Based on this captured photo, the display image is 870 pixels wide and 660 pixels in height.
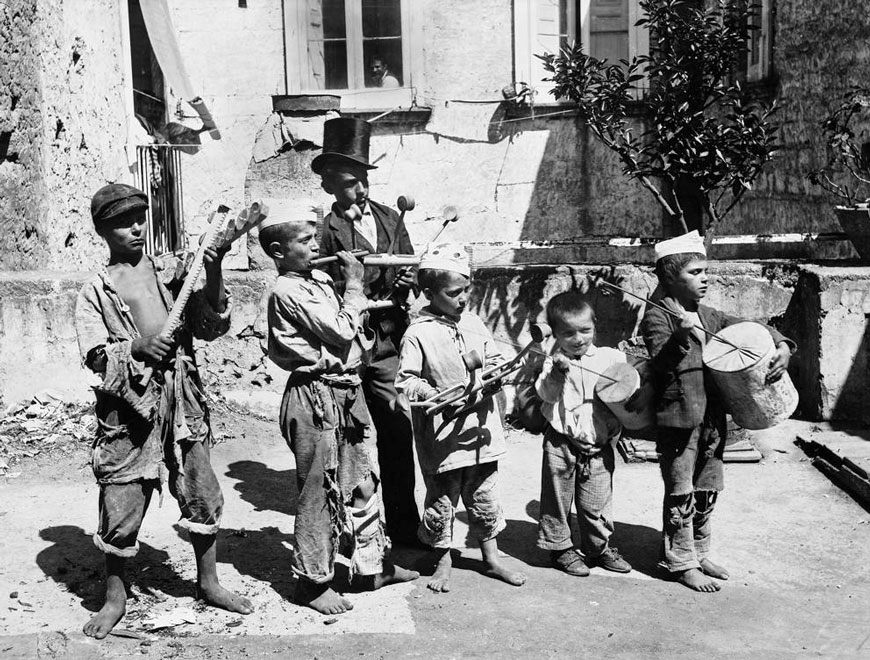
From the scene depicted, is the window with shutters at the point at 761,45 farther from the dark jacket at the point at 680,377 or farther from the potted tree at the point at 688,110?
the dark jacket at the point at 680,377

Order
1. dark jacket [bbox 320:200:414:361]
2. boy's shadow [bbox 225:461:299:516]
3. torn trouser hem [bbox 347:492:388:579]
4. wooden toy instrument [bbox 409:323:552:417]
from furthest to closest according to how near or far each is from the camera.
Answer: boy's shadow [bbox 225:461:299:516] → dark jacket [bbox 320:200:414:361] → torn trouser hem [bbox 347:492:388:579] → wooden toy instrument [bbox 409:323:552:417]

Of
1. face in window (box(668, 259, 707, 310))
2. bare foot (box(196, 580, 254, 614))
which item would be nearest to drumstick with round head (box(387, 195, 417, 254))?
face in window (box(668, 259, 707, 310))

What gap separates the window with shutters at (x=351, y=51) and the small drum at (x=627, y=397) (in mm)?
7939

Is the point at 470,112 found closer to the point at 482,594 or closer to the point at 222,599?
the point at 482,594

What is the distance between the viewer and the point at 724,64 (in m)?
8.77

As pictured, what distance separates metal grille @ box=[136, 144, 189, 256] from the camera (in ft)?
38.4

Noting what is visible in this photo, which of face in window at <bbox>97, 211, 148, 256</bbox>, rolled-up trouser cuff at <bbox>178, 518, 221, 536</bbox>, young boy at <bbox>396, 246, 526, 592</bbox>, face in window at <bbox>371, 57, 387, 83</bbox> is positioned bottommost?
rolled-up trouser cuff at <bbox>178, 518, 221, 536</bbox>

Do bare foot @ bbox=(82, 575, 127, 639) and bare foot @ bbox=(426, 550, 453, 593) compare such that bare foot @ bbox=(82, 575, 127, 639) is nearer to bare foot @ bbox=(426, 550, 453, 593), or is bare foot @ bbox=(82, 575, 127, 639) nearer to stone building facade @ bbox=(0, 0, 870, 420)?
bare foot @ bbox=(426, 550, 453, 593)

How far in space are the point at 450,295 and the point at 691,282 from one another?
1.12 meters

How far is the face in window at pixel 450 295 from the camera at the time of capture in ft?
15.5

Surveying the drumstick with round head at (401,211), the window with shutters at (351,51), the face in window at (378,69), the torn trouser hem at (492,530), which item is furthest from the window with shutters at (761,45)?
the torn trouser hem at (492,530)

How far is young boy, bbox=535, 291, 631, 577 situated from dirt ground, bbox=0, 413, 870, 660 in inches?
7.8

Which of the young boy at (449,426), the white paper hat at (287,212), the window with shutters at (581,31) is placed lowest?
the young boy at (449,426)

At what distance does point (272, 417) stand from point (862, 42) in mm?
6609
